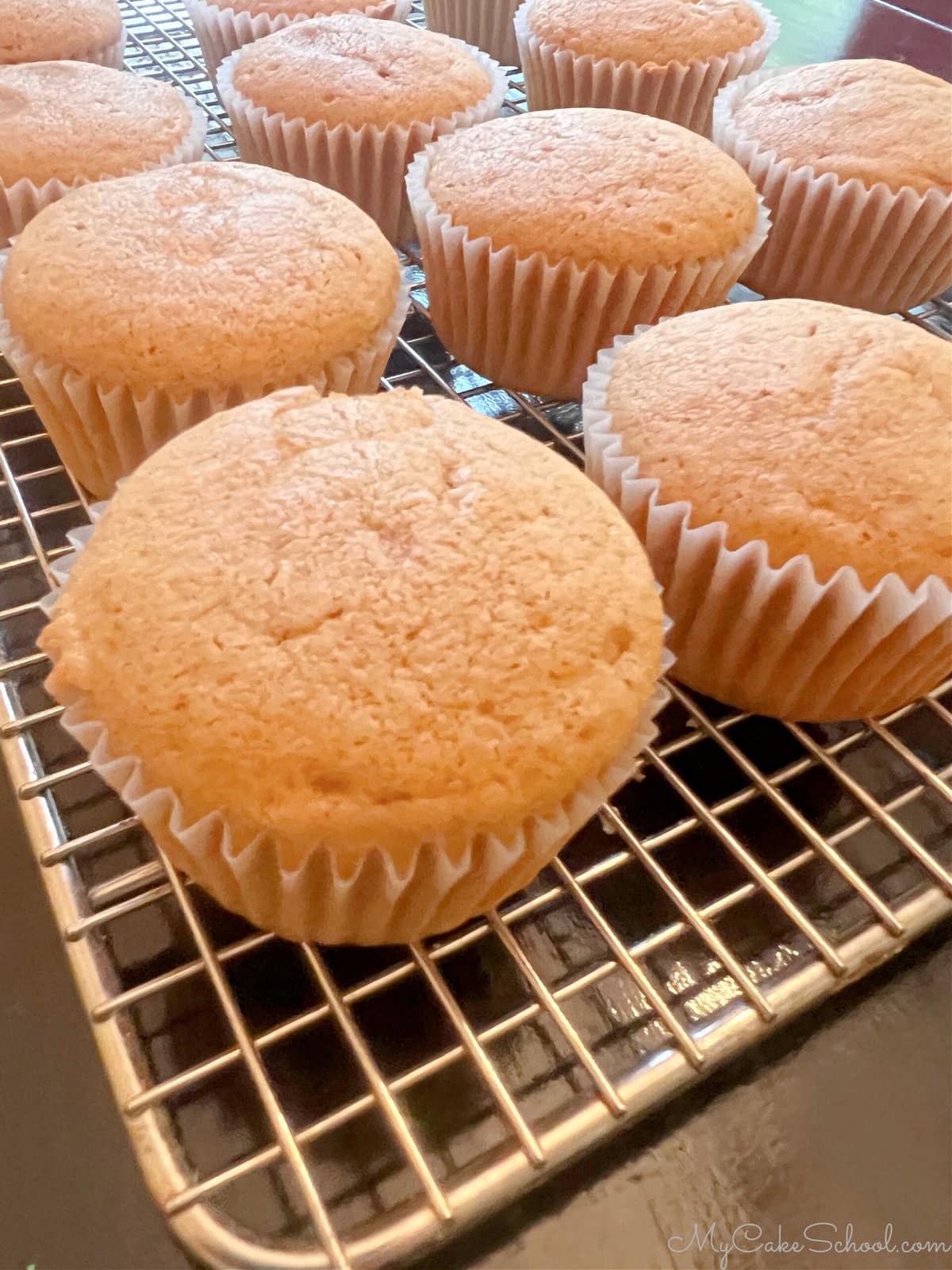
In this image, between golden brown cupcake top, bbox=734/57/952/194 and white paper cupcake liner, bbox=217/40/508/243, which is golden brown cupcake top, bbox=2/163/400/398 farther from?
golden brown cupcake top, bbox=734/57/952/194

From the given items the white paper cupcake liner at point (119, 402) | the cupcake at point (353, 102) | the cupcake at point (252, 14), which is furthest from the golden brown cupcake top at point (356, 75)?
the white paper cupcake liner at point (119, 402)

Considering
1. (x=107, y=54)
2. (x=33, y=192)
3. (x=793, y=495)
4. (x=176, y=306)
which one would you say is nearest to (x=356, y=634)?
(x=793, y=495)

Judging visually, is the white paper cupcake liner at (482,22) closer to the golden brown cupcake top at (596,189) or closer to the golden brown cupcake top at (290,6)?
the golden brown cupcake top at (290,6)

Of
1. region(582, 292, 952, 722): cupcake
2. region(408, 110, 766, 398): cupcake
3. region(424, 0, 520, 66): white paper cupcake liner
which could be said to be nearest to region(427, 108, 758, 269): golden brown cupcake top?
region(408, 110, 766, 398): cupcake

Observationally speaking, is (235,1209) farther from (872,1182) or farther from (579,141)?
(579,141)

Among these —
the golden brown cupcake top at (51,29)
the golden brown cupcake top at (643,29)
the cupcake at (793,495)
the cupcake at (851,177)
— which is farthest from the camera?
the golden brown cupcake top at (643,29)

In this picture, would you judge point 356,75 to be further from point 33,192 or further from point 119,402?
point 119,402

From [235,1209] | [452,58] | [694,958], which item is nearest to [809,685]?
[694,958]
